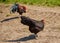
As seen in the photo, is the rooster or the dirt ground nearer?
the dirt ground

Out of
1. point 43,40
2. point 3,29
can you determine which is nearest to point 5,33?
point 3,29

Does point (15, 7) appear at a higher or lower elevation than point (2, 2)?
higher

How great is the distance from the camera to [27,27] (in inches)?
379

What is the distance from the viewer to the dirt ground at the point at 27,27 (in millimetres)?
8522

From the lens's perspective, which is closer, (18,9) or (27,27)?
(27,27)

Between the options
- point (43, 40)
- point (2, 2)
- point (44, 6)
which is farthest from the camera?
point (2, 2)

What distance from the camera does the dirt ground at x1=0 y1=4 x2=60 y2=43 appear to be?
852cm

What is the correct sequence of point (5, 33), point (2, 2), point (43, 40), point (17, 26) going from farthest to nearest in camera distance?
point (2, 2) < point (17, 26) < point (5, 33) < point (43, 40)

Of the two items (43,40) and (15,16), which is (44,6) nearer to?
(15,16)

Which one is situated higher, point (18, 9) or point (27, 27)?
point (18, 9)

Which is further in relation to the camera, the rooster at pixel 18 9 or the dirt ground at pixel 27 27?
the rooster at pixel 18 9

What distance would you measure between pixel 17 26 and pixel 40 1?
133 inches

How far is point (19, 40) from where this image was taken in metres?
8.48

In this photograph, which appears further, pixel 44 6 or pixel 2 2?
pixel 2 2
